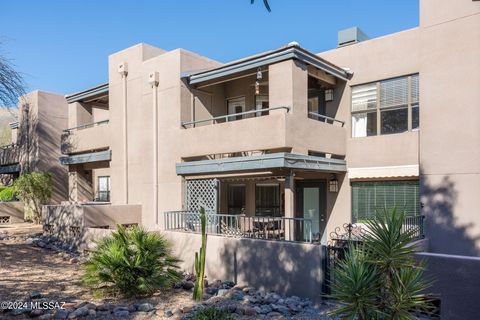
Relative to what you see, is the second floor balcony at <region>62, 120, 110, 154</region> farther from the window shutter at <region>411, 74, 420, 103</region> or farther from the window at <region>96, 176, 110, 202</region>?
the window shutter at <region>411, 74, 420, 103</region>

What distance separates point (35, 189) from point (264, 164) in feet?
55.4

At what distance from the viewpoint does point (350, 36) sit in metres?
16.5

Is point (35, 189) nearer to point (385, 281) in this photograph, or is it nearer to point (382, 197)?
point (382, 197)

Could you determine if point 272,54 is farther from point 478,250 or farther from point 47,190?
point 47,190

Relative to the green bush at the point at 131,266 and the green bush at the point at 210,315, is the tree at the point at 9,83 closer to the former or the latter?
the green bush at the point at 131,266

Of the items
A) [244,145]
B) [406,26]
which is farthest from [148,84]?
[406,26]

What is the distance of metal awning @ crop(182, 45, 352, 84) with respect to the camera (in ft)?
44.3

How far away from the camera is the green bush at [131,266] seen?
376 inches

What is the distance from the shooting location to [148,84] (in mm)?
18672

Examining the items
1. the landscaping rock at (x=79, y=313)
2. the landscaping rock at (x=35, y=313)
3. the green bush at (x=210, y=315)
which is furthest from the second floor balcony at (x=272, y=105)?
the landscaping rock at (x=35, y=313)

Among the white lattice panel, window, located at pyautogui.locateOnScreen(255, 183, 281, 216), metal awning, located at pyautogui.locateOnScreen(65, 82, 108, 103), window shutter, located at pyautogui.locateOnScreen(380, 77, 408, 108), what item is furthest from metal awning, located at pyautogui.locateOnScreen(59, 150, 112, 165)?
window shutter, located at pyautogui.locateOnScreen(380, 77, 408, 108)

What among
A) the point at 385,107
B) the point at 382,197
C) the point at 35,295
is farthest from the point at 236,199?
the point at 35,295

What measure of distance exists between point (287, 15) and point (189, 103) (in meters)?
10.2

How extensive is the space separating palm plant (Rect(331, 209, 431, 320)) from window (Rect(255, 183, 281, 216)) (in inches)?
485
